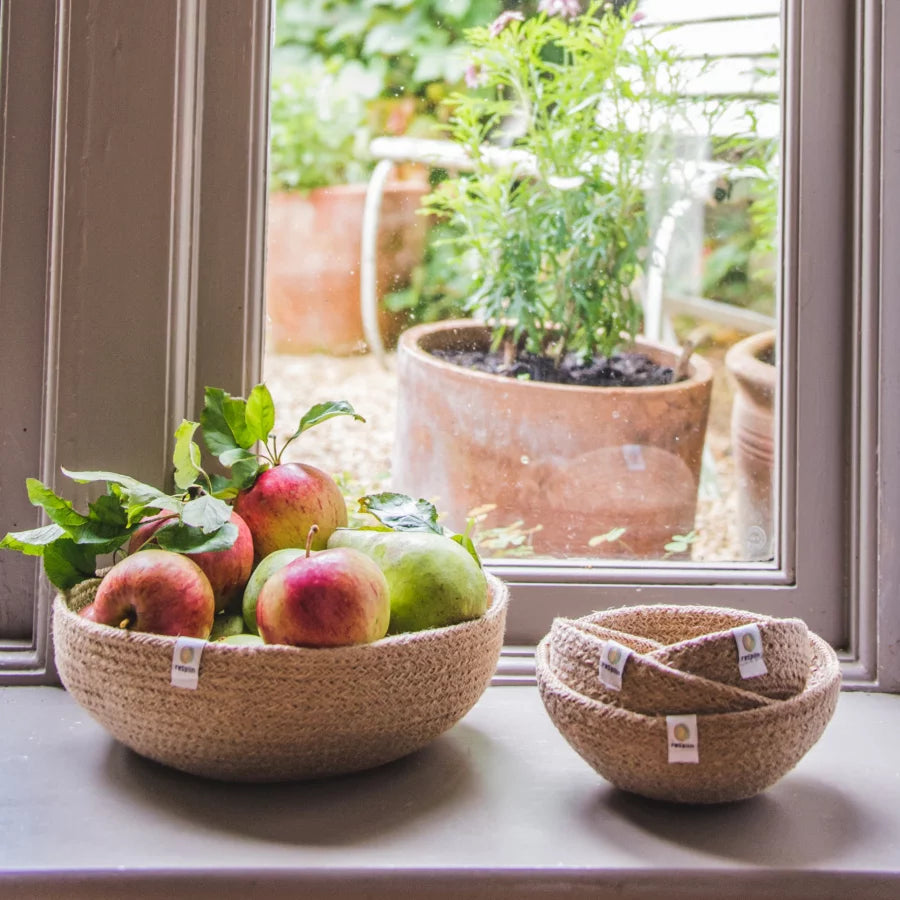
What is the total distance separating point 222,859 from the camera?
72 centimetres

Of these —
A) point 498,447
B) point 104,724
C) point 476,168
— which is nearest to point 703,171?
point 476,168

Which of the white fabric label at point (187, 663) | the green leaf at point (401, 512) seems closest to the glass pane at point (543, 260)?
the green leaf at point (401, 512)

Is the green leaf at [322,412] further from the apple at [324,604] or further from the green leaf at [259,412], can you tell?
the apple at [324,604]

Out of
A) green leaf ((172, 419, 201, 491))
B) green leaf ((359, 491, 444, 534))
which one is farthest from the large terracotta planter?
green leaf ((172, 419, 201, 491))

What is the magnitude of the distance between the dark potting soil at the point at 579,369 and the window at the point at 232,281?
0.49 ft

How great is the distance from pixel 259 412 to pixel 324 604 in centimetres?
24

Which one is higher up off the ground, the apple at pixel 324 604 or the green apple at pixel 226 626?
the apple at pixel 324 604

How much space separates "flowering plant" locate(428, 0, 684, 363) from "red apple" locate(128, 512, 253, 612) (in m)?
0.43

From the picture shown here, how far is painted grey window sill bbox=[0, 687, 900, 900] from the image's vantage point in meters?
0.72

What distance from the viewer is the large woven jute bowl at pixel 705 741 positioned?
0.74 m

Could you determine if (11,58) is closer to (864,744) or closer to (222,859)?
(222,859)

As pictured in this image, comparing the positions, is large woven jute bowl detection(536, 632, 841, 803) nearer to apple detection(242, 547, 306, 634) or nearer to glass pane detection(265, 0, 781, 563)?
apple detection(242, 547, 306, 634)

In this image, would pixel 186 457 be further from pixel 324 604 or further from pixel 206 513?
pixel 324 604

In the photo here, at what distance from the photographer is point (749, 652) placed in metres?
0.75
